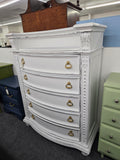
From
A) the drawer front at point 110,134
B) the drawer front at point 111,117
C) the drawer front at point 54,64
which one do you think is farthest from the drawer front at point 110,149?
the drawer front at point 54,64

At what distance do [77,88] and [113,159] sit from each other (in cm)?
94

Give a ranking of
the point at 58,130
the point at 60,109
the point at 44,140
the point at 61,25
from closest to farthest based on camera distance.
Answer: the point at 61,25 → the point at 60,109 → the point at 58,130 → the point at 44,140

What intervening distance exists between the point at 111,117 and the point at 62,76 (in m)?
0.58

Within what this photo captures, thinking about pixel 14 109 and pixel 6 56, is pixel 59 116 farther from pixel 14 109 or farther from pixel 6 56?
pixel 6 56

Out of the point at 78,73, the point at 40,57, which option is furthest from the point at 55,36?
the point at 78,73

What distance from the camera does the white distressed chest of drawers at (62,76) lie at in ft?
2.89

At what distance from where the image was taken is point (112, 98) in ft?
2.98

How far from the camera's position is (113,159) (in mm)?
1205

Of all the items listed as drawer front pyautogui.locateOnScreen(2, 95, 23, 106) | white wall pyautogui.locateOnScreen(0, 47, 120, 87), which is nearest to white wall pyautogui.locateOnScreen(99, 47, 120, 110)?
white wall pyautogui.locateOnScreen(0, 47, 120, 87)

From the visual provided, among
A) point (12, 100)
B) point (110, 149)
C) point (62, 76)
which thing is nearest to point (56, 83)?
point (62, 76)

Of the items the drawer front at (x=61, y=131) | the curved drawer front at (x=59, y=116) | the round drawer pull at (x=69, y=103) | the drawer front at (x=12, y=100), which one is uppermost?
the round drawer pull at (x=69, y=103)

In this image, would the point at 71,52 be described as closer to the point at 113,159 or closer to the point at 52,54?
the point at 52,54

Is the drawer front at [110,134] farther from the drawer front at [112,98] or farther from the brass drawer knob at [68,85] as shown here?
the brass drawer knob at [68,85]

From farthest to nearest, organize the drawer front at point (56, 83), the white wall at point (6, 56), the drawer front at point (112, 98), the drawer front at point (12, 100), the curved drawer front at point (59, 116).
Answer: the white wall at point (6, 56), the drawer front at point (12, 100), the curved drawer front at point (59, 116), the drawer front at point (56, 83), the drawer front at point (112, 98)
